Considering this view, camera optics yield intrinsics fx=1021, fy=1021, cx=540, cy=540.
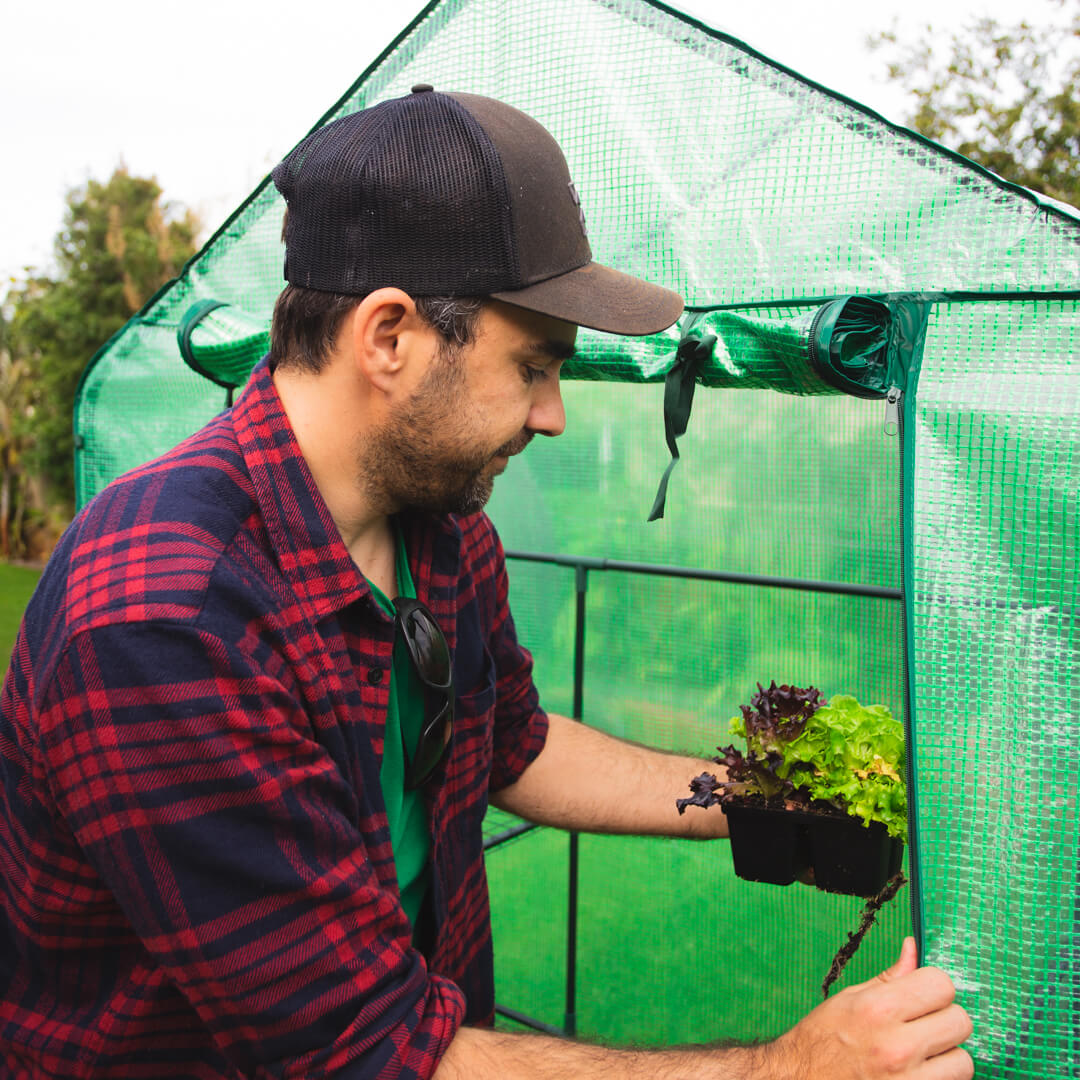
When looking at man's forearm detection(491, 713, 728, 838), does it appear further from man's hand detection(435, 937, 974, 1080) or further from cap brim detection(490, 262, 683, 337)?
cap brim detection(490, 262, 683, 337)

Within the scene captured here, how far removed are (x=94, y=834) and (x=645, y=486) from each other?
6.19 ft

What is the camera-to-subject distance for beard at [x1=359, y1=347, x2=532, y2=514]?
149 cm

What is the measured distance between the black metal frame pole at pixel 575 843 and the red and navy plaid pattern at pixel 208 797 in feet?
4.65

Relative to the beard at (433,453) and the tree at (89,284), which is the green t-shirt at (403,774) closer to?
the beard at (433,453)

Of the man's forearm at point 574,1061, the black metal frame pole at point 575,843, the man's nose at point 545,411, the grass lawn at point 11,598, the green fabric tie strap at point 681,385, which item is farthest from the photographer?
the grass lawn at point 11,598

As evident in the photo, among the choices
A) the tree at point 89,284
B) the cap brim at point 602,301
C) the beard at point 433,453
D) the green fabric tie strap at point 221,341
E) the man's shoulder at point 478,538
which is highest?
the tree at point 89,284

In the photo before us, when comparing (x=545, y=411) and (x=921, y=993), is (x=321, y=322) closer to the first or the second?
(x=545, y=411)

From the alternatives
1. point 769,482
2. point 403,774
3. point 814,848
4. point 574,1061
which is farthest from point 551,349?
point 769,482

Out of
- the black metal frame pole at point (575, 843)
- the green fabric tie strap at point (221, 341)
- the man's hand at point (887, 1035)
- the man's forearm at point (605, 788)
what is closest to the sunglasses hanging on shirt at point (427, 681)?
the man's forearm at point (605, 788)

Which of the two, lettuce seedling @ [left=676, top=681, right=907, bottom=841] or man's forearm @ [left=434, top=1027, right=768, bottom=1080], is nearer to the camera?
man's forearm @ [left=434, top=1027, right=768, bottom=1080]

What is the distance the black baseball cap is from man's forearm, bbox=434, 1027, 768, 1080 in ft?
3.30

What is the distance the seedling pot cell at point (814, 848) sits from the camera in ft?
5.30

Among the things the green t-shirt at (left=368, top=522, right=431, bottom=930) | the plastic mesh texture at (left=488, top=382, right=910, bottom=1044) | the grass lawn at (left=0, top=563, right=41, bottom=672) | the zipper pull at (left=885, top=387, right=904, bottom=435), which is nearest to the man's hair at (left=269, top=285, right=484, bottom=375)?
the green t-shirt at (left=368, top=522, right=431, bottom=930)

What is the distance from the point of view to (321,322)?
154cm
